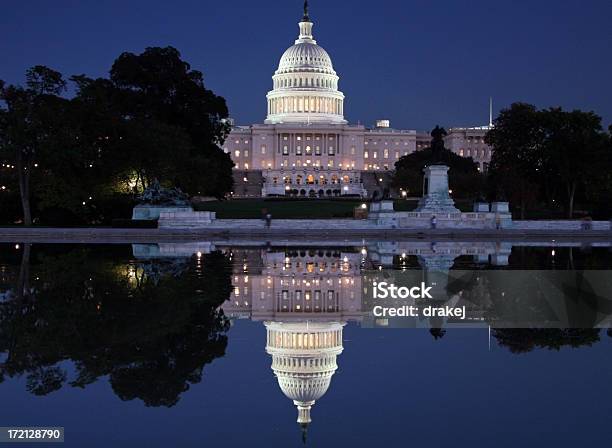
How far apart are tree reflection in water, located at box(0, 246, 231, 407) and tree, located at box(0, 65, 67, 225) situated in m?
26.2

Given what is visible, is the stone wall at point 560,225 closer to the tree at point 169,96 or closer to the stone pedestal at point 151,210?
the stone pedestal at point 151,210

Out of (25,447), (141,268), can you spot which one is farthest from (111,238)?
(25,447)

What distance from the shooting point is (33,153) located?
4634 cm

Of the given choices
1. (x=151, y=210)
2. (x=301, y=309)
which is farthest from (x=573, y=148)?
(x=301, y=309)

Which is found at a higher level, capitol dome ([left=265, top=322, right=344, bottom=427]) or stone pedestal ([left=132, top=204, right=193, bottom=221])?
stone pedestal ([left=132, top=204, right=193, bottom=221])

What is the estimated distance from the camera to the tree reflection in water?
32.9 feet

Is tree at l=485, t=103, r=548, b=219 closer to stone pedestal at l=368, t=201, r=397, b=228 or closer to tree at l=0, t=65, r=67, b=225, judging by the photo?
stone pedestal at l=368, t=201, r=397, b=228

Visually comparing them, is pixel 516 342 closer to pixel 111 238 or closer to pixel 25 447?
pixel 25 447

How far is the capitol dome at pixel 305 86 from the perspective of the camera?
154 meters

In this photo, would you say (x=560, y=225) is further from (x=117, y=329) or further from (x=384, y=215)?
(x=117, y=329)

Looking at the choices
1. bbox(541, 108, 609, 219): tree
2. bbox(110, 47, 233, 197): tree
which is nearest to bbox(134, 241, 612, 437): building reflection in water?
bbox(541, 108, 609, 219): tree

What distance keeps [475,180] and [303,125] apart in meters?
75.2

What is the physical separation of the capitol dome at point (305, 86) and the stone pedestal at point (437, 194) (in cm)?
10702

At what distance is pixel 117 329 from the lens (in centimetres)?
1284
